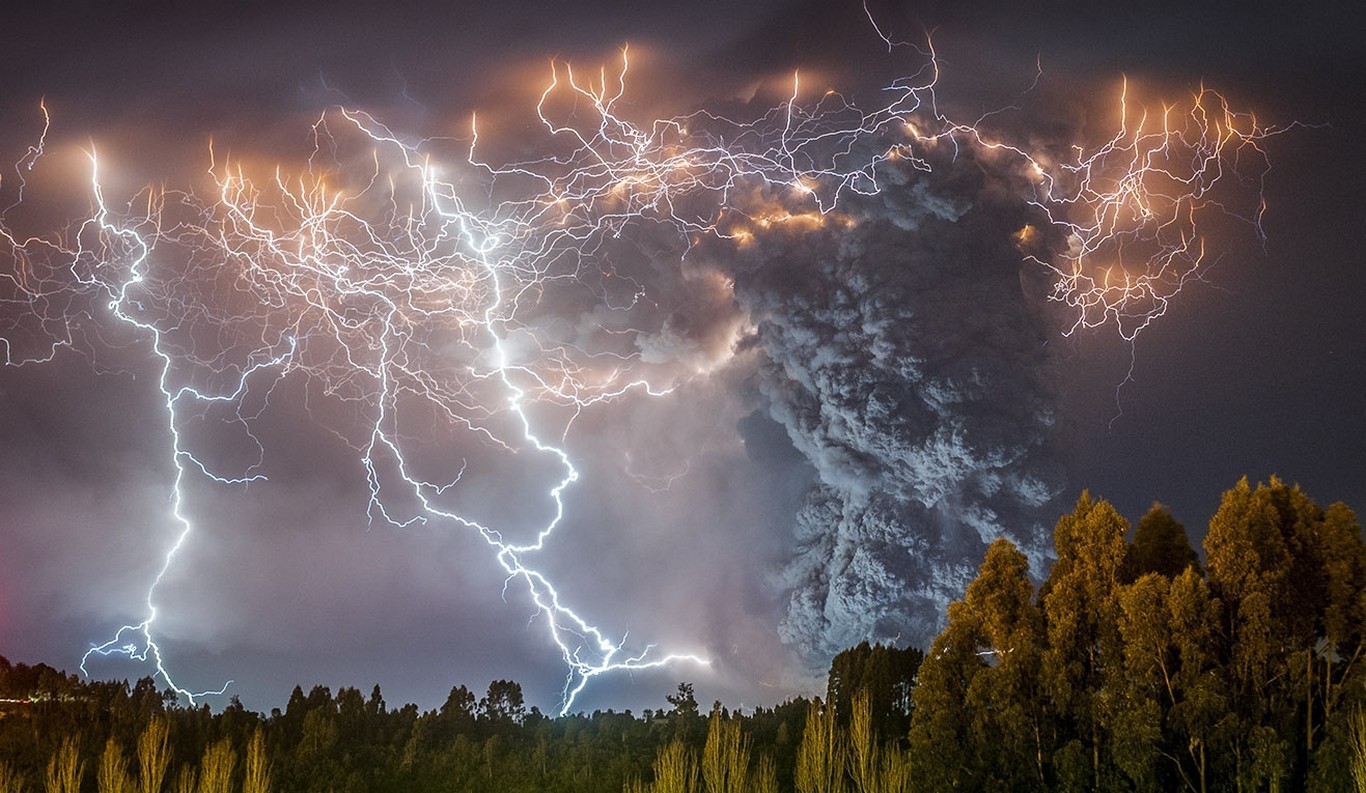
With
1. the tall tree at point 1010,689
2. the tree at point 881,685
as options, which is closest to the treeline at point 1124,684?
the tall tree at point 1010,689

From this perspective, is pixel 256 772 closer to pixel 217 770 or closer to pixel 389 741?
pixel 217 770

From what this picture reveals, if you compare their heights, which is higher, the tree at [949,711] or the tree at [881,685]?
the tree at [881,685]

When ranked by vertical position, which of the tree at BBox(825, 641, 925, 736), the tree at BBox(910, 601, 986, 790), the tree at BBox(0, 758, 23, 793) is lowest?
the tree at BBox(0, 758, 23, 793)

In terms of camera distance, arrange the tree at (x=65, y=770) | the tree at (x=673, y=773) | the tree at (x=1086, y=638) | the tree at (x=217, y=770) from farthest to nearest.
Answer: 1. the tree at (x=65, y=770)
2. the tree at (x=217, y=770)
3. the tree at (x=673, y=773)
4. the tree at (x=1086, y=638)

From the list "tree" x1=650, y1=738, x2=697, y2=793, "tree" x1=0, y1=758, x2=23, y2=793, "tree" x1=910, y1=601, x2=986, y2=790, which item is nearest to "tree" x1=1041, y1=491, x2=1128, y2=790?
"tree" x1=910, y1=601, x2=986, y2=790

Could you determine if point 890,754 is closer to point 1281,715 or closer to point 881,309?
point 1281,715

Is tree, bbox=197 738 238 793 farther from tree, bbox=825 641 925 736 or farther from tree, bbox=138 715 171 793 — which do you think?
tree, bbox=825 641 925 736

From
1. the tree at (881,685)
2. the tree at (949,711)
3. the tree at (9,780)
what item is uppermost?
the tree at (881,685)

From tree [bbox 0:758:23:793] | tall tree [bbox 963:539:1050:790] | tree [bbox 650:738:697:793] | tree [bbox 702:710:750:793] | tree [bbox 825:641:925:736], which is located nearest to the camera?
tall tree [bbox 963:539:1050:790]

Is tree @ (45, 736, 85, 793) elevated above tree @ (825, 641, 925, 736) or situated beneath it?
situated beneath

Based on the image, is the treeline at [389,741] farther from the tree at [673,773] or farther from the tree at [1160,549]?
the tree at [1160,549]

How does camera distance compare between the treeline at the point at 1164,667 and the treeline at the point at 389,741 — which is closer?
the treeline at the point at 1164,667
